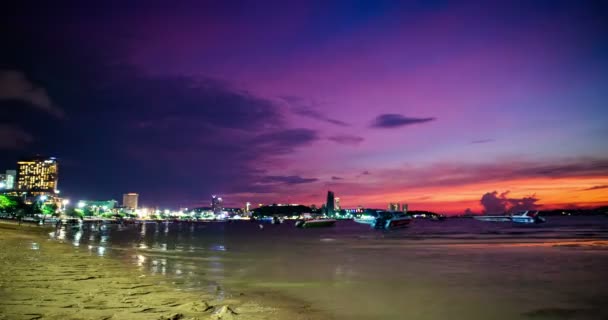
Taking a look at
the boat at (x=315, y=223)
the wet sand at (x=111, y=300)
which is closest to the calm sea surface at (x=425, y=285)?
the wet sand at (x=111, y=300)

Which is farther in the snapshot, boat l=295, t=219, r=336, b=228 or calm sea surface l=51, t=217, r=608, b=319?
boat l=295, t=219, r=336, b=228

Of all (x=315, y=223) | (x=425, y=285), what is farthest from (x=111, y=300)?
(x=315, y=223)

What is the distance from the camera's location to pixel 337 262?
2878cm

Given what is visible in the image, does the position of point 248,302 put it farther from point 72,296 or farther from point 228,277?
point 228,277

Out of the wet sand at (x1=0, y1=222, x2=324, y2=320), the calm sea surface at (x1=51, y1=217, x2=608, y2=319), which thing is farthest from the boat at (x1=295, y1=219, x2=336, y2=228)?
the wet sand at (x1=0, y1=222, x2=324, y2=320)

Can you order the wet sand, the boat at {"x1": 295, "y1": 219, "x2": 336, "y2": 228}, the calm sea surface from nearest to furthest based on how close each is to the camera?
the wet sand, the calm sea surface, the boat at {"x1": 295, "y1": 219, "x2": 336, "y2": 228}

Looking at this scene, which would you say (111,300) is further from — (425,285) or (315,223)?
(315,223)

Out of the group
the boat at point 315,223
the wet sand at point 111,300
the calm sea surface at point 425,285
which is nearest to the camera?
the wet sand at point 111,300

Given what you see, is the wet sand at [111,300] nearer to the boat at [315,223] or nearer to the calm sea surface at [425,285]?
the calm sea surface at [425,285]

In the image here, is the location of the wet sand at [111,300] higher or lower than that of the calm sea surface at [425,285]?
higher

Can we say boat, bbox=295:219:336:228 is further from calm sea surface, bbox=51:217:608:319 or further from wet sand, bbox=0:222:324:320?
wet sand, bbox=0:222:324:320

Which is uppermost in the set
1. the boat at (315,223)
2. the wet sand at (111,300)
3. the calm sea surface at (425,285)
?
the wet sand at (111,300)

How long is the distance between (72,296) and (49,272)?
23.8ft

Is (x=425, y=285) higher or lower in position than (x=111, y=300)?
lower
